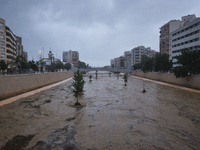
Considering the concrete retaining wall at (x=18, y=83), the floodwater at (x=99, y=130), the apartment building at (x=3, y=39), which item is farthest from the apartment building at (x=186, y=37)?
the apartment building at (x=3, y=39)

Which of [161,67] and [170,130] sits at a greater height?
[161,67]

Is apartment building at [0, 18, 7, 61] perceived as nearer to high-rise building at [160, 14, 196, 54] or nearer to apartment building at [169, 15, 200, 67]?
apartment building at [169, 15, 200, 67]

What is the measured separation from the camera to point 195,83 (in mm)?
22812

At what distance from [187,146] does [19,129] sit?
27.7 ft

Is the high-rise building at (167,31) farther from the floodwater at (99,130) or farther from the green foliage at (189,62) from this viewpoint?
the floodwater at (99,130)

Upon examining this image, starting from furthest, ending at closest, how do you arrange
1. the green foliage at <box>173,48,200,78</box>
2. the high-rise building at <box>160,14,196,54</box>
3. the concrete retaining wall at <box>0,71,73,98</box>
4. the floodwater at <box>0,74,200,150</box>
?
the high-rise building at <box>160,14,196,54</box> → the green foliage at <box>173,48,200,78</box> → the concrete retaining wall at <box>0,71,73,98</box> → the floodwater at <box>0,74,200,150</box>

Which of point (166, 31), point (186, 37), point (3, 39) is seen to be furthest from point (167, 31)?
point (3, 39)

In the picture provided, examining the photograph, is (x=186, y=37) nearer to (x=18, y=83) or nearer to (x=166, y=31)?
(x=166, y=31)

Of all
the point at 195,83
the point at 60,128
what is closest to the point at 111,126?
the point at 60,128

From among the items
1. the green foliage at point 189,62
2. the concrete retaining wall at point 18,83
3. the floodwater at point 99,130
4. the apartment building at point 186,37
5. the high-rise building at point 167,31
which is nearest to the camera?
the floodwater at point 99,130

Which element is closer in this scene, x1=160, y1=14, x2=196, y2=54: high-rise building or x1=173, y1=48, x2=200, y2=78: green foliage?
x1=173, y1=48, x2=200, y2=78: green foliage

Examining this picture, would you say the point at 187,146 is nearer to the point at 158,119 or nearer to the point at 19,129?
the point at 158,119

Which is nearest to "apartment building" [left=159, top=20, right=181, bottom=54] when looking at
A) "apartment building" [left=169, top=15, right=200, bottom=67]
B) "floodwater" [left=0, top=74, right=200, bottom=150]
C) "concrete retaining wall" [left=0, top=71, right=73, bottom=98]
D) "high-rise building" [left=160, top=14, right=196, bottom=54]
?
"high-rise building" [left=160, top=14, right=196, bottom=54]

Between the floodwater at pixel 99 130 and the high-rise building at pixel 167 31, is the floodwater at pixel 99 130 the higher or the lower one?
the lower one
